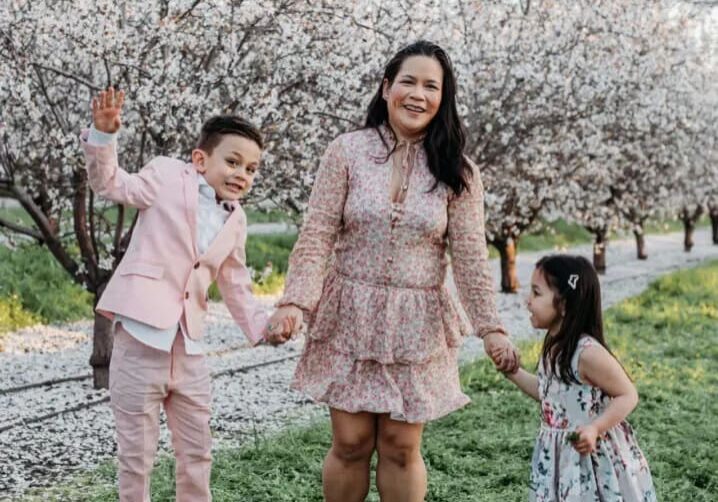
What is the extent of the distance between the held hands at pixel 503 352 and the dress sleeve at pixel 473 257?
3 centimetres

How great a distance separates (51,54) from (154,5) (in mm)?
872

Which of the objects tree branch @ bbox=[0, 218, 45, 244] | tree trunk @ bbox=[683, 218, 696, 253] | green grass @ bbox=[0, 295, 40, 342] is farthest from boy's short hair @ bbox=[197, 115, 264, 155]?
tree trunk @ bbox=[683, 218, 696, 253]

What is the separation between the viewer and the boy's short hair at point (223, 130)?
3.44 m

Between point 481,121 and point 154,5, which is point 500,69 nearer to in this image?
point 481,121

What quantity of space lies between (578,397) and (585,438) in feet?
0.90

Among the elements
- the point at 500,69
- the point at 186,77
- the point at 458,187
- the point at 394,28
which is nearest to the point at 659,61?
the point at 500,69

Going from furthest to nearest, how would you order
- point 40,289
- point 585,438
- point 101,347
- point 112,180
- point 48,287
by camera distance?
point 48,287, point 40,289, point 101,347, point 112,180, point 585,438

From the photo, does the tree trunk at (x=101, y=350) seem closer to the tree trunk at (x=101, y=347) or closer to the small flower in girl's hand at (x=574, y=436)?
the tree trunk at (x=101, y=347)

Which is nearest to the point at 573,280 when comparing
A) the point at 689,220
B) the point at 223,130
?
the point at 223,130

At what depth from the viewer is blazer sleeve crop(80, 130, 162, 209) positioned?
10.3ft

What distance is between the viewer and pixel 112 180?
3193 mm

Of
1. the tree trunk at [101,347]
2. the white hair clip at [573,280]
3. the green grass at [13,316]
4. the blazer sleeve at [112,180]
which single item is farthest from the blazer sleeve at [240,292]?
the green grass at [13,316]

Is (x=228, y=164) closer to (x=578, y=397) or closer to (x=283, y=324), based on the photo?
(x=283, y=324)

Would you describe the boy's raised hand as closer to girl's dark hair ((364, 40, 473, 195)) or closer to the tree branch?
girl's dark hair ((364, 40, 473, 195))
